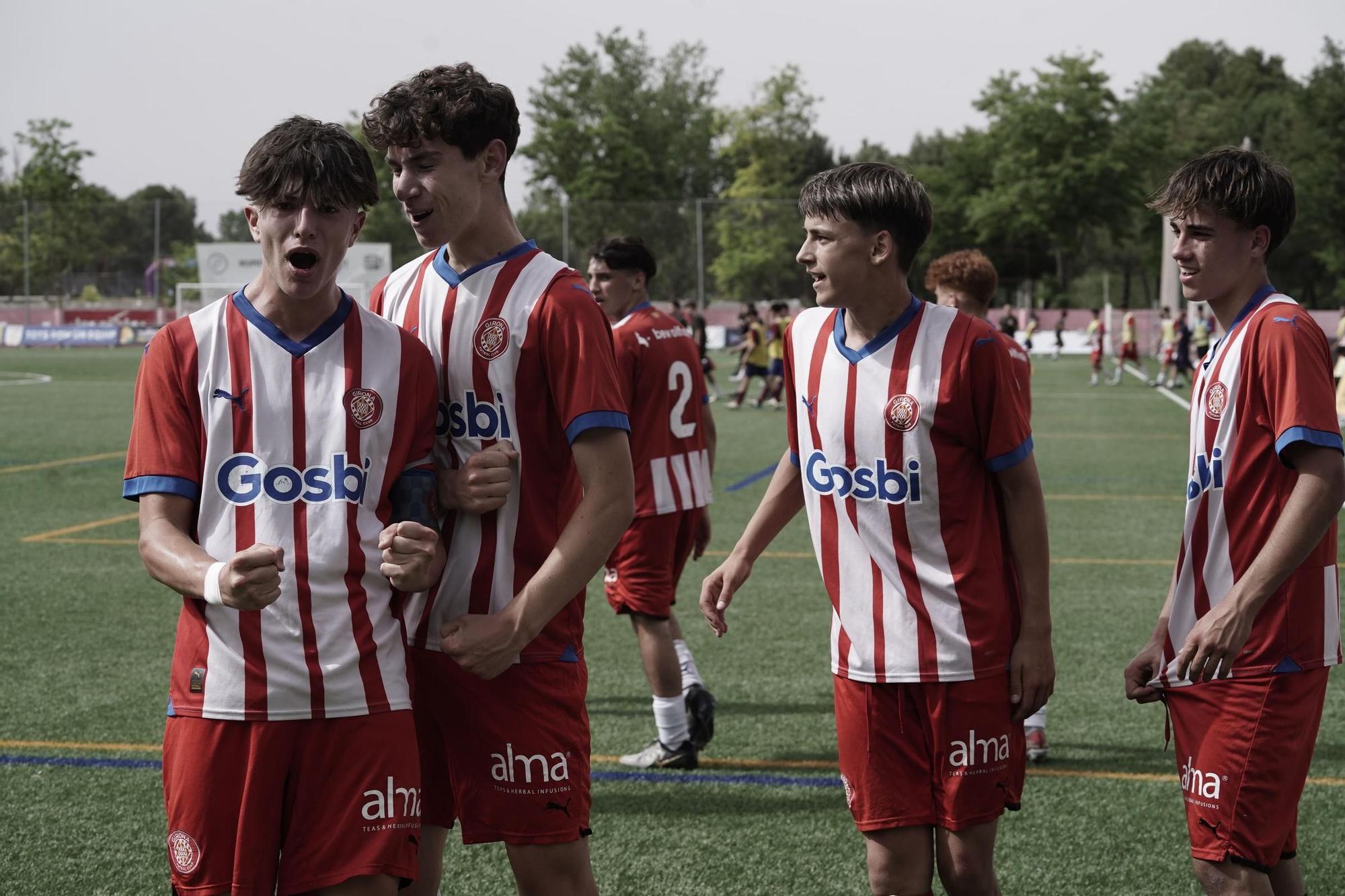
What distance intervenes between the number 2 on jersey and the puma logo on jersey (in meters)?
3.84

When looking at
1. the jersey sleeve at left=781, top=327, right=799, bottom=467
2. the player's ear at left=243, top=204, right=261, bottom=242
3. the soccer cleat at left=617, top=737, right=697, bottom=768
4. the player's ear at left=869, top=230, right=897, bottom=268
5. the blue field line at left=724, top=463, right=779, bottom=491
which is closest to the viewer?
the player's ear at left=243, top=204, right=261, bottom=242

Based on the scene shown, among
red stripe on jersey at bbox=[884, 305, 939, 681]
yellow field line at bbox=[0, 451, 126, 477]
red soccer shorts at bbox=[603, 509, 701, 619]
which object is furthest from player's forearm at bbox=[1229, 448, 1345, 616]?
yellow field line at bbox=[0, 451, 126, 477]

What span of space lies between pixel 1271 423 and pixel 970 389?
2.07 ft

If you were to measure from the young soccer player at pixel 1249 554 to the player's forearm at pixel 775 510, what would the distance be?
908mm

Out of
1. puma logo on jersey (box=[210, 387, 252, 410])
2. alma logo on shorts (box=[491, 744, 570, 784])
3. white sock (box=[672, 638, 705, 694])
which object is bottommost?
white sock (box=[672, 638, 705, 694])

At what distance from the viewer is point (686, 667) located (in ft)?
19.6

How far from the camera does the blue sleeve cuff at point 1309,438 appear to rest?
9.53 ft

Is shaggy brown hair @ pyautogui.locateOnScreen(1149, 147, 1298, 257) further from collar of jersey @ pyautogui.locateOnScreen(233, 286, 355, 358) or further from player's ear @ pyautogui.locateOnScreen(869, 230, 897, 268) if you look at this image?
collar of jersey @ pyautogui.locateOnScreen(233, 286, 355, 358)

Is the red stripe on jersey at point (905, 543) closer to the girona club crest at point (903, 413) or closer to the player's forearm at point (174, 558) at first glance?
the girona club crest at point (903, 413)

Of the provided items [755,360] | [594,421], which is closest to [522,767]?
[594,421]

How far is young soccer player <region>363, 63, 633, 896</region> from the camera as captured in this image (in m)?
2.67

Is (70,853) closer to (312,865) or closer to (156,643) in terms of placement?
(312,865)

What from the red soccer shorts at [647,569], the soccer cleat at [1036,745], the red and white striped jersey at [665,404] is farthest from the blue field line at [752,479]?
the soccer cleat at [1036,745]

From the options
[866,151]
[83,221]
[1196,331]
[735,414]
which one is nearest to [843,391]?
[735,414]
